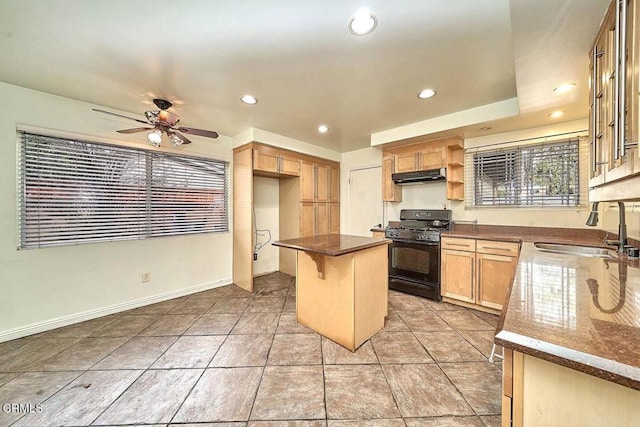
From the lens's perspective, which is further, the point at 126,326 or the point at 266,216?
the point at 266,216

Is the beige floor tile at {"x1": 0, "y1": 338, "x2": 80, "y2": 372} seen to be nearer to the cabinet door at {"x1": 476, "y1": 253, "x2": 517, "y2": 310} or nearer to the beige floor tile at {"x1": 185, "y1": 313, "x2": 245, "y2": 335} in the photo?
the beige floor tile at {"x1": 185, "y1": 313, "x2": 245, "y2": 335}

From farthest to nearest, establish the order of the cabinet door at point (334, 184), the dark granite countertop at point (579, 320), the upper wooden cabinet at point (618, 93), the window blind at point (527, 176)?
the cabinet door at point (334, 184), the window blind at point (527, 176), the upper wooden cabinet at point (618, 93), the dark granite countertop at point (579, 320)

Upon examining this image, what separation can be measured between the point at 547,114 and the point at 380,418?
11.0ft

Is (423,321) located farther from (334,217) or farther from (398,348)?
(334,217)

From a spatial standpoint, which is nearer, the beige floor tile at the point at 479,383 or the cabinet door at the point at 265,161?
the beige floor tile at the point at 479,383

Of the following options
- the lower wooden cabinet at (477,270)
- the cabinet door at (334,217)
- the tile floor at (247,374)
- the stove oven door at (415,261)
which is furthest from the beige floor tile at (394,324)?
the cabinet door at (334,217)

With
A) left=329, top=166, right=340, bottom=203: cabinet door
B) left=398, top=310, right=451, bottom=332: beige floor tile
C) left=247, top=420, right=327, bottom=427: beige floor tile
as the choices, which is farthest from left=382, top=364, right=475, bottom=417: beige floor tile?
left=329, top=166, right=340, bottom=203: cabinet door

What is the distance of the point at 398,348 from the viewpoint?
86.2 inches

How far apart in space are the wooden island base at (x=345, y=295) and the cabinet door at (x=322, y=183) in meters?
2.15

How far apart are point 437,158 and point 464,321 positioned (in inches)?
83.5

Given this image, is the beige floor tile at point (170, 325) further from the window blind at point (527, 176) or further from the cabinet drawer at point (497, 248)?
the window blind at point (527, 176)

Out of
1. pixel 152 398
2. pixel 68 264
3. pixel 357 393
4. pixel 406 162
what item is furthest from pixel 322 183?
pixel 152 398

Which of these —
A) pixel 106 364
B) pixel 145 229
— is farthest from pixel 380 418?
pixel 145 229

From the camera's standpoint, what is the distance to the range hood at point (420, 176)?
338cm
